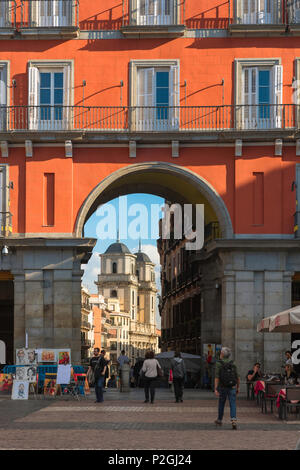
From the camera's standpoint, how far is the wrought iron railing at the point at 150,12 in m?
38.6

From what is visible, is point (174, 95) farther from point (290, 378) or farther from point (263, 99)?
point (290, 378)

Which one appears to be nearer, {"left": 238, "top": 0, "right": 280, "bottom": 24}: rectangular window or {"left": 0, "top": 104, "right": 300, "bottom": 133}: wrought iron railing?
{"left": 0, "top": 104, "right": 300, "bottom": 133}: wrought iron railing

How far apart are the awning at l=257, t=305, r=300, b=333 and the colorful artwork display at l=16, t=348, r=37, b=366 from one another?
7.96 metres

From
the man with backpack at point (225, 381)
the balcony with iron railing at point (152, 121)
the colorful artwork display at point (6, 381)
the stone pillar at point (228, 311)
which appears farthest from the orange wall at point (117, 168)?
the man with backpack at point (225, 381)

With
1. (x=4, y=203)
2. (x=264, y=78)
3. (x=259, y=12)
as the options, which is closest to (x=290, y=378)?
(x=264, y=78)

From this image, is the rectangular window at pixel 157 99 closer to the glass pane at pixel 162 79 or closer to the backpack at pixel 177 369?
the glass pane at pixel 162 79

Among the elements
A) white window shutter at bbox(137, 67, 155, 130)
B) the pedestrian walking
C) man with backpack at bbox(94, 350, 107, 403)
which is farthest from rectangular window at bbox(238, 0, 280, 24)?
man with backpack at bbox(94, 350, 107, 403)

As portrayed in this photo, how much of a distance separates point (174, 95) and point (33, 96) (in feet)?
16.9

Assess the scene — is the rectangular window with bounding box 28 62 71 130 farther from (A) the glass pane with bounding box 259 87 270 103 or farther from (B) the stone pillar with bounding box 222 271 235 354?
(B) the stone pillar with bounding box 222 271 235 354

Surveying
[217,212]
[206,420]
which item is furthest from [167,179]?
[206,420]

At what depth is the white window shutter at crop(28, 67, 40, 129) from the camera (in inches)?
1496

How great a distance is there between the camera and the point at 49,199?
126 feet

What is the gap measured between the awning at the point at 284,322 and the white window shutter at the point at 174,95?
10881 millimetres

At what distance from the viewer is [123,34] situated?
3847 cm
